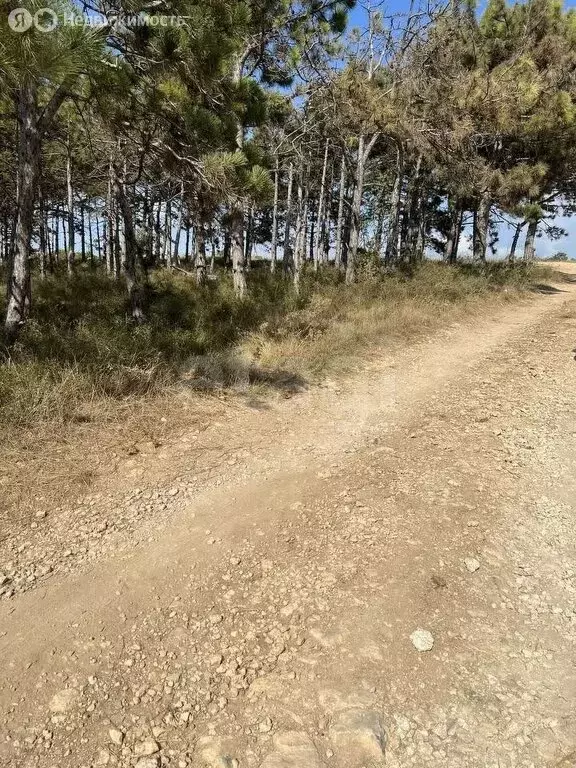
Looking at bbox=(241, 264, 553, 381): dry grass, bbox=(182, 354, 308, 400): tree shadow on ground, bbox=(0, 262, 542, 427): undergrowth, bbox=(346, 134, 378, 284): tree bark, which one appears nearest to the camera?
bbox=(0, 262, 542, 427): undergrowth

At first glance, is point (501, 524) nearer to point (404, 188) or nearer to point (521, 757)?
point (521, 757)

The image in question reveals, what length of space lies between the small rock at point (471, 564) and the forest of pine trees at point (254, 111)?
12.6 feet

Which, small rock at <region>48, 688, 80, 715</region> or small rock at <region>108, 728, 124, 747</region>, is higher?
small rock at <region>48, 688, 80, 715</region>

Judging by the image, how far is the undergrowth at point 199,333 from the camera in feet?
15.9

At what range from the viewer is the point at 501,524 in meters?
3.52

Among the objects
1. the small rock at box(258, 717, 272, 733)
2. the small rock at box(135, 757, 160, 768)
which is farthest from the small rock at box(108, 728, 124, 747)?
the small rock at box(258, 717, 272, 733)

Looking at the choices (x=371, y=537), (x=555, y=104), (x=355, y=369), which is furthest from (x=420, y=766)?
(x=555, y=104)

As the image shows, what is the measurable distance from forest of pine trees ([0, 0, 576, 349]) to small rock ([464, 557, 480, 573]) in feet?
12.6

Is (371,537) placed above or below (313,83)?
below

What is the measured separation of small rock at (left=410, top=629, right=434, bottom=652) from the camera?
2.48m

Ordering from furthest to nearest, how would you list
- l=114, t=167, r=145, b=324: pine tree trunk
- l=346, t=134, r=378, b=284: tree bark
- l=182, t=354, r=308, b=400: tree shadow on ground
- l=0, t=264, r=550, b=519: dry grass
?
l=346, t=134, r=378, b=284: tree bark, l=114, t=167, r=145, b=324: pine tree trunk, l=182, t=354, r=308, b=400: tree shadow on ground, l=0, t=264, r=550, b=519: dry grass

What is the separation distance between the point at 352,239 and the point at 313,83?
3.63m

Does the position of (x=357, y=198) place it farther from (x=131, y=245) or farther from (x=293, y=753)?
(x=293, y=753)

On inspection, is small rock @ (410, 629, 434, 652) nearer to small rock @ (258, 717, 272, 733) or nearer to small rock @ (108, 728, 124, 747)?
small rock @ (258, 717, 272, 733)
